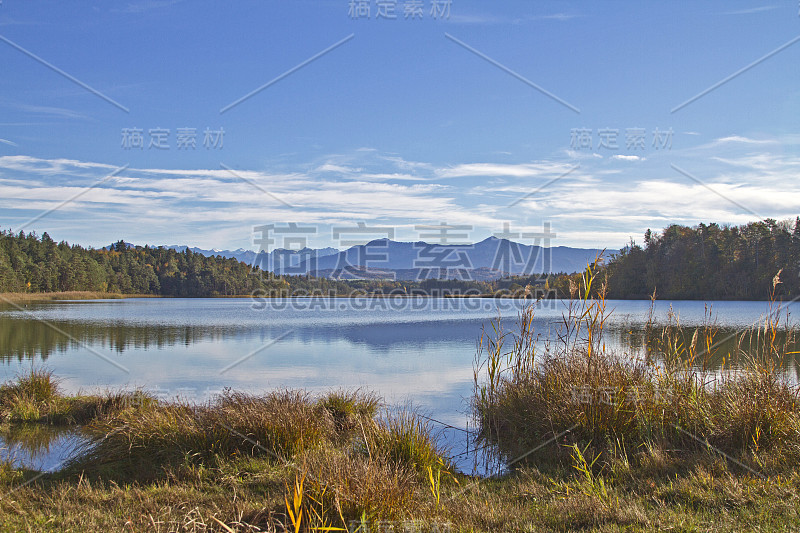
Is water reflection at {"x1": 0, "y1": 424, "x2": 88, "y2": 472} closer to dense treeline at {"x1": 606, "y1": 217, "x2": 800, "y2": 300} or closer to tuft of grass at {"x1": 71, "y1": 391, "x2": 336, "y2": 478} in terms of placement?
tuft of grass at {"x1": 71, "y1": 391, "x2": 336, "y2": 478}

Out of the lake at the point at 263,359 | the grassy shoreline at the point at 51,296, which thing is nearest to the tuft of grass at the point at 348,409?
the lake at the point at 263,359

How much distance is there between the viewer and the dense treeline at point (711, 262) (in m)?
61.8

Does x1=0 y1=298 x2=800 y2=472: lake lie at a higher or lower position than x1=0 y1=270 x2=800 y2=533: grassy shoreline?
lower

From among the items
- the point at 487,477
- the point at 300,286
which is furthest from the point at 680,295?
the point at 487,477

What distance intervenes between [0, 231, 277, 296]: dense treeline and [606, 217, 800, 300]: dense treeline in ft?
236

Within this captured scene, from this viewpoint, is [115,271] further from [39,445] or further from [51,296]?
[39,445]

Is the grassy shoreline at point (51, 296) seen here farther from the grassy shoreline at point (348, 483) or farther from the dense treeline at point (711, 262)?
the dense treeline at point (711, 262)

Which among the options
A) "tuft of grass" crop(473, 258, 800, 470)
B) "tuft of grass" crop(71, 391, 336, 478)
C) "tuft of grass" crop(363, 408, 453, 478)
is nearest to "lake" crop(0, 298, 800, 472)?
"tuft of grass" crop(473, 258, 800, 470)

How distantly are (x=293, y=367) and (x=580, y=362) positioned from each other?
9772 millimetres

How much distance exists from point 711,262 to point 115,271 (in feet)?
332

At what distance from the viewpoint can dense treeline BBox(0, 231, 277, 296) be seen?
74.8 meters

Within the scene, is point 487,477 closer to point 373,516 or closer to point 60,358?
point 373,516

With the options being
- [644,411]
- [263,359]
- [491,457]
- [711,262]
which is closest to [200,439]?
[491,457]

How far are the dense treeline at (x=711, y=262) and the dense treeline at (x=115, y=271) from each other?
71.8 m
